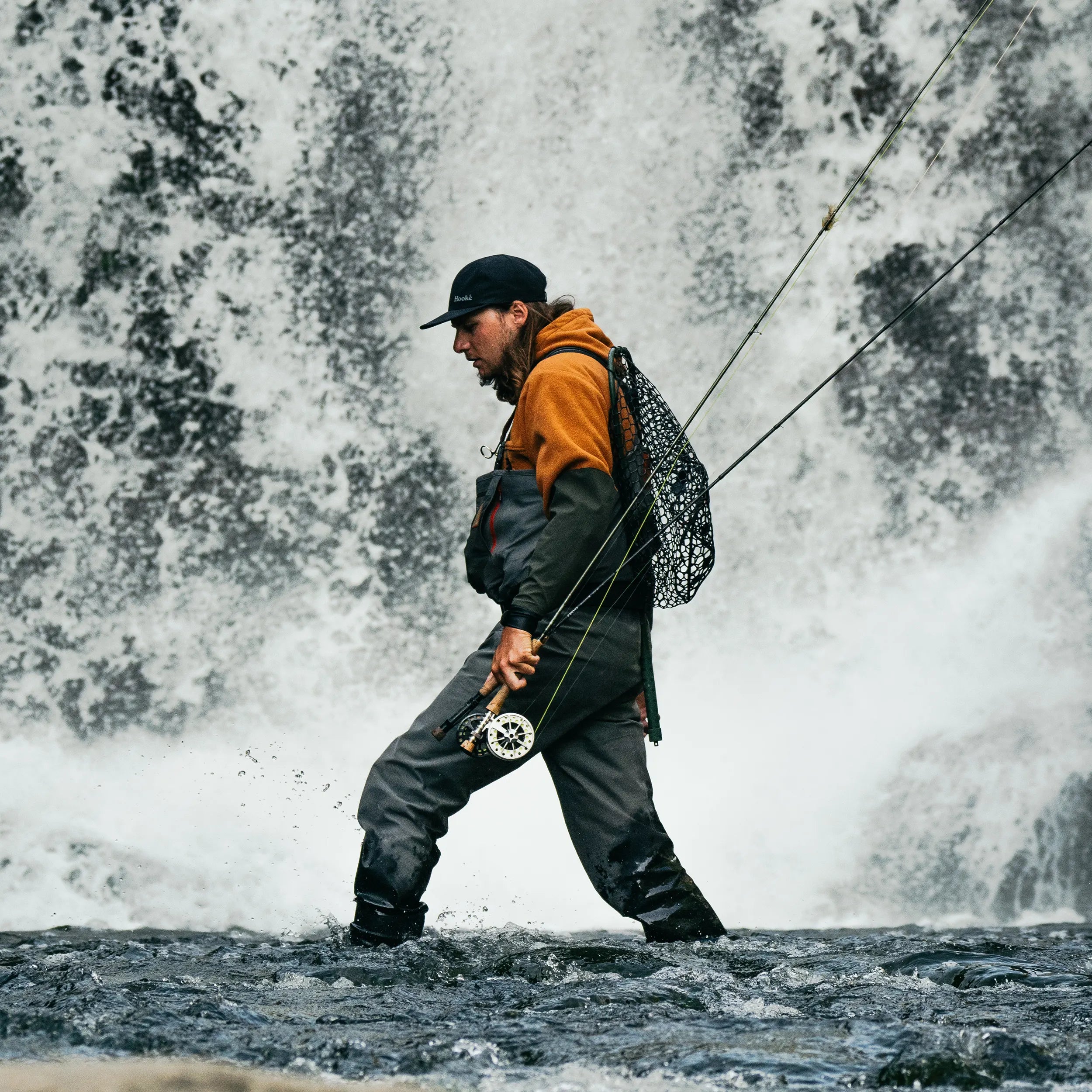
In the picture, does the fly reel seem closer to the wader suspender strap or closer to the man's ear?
the wader suspender strap

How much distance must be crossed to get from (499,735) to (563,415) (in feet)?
2.59

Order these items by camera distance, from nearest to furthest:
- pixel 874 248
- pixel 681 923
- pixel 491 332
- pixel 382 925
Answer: pixel 382 925, pixel 681 923, pixel 491 332, pixel 874 248

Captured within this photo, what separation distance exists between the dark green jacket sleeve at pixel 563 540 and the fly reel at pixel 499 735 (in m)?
0.27

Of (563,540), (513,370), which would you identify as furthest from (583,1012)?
(513,370)

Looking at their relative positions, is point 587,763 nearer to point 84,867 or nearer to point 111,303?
point 84,867

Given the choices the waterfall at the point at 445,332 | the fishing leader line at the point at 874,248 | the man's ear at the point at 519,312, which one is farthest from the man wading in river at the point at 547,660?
the fishing leader line at the point at 874,248

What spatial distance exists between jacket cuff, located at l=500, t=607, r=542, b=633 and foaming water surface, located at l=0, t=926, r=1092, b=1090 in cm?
82

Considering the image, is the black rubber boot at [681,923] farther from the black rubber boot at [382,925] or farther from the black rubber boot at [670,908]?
the black rubber boot at [382,925]

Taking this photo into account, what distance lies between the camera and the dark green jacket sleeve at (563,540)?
3.51 metres

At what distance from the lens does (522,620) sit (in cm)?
351

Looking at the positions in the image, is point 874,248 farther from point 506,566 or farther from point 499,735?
point 499,735

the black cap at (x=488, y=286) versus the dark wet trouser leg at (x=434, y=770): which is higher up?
the black cap at (x=488, y=286)

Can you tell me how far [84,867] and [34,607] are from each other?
244cm

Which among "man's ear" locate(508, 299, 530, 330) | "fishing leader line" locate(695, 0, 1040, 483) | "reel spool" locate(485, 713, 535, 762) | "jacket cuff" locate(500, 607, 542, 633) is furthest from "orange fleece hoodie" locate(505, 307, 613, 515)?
"fishing leader line" locate(695, 0, 1040, 483)
